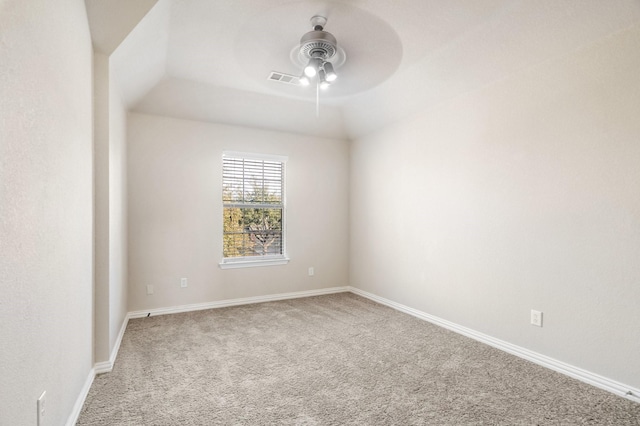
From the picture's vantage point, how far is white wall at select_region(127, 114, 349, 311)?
4.01m

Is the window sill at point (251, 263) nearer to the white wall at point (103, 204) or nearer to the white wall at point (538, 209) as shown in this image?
the white wall at point (538, 209)

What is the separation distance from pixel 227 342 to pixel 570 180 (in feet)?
10.5

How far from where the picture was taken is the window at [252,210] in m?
4.56

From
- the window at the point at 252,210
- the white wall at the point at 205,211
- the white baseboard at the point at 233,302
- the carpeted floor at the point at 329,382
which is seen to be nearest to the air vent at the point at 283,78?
the white wall at the point at 205,211

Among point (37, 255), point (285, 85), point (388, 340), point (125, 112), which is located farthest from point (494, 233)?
point (125, 112)

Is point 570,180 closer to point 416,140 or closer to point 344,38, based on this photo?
point 416,140

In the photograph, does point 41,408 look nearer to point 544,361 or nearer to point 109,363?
point 109,363

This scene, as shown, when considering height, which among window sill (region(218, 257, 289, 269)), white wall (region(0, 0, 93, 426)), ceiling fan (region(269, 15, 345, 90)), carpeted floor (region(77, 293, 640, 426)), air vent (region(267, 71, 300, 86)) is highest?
air vent (region(267, 71, 300, 86))

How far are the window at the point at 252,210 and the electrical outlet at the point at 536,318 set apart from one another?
9.95ft

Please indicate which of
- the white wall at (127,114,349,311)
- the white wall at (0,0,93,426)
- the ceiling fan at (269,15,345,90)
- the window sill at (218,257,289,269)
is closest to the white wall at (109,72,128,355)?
the white wall at (127,114,349,311)

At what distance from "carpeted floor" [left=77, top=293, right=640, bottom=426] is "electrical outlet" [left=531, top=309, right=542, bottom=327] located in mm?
325

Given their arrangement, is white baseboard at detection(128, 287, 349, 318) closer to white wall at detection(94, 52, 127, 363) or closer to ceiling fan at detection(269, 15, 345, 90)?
white wall at detection(94, 52, 127, 363)

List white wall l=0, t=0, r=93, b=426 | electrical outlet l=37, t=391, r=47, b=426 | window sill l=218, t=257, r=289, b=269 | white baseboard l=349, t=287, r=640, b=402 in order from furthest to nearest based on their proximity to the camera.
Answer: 1. window sill l=218, t=257, r=289, b=269
2. white baseboard l=349, t=287, r=640, b=402
3. electrical outlet l=37, t=391, r=47, b=426
4. white wall l=0, t=0, r=93, b=426

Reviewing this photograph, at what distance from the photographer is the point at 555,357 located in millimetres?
2672
